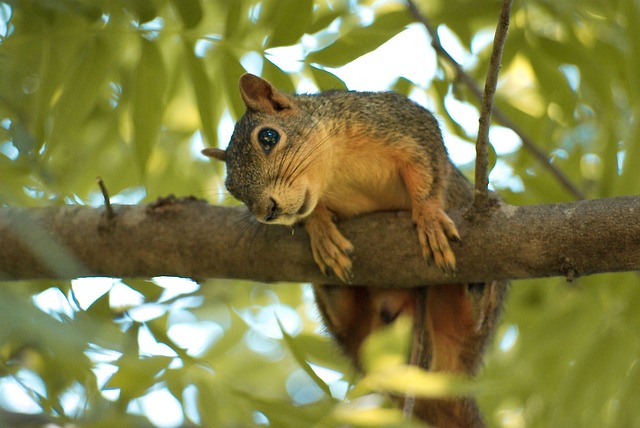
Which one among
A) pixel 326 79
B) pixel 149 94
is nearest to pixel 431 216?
pixel 326 79

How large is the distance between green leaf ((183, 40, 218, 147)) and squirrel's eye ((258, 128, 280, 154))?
24cm

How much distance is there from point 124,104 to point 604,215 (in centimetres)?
→ 252

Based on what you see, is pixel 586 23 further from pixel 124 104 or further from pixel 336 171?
pixel 124 104

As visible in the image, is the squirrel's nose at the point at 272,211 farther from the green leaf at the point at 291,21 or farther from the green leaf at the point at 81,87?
the green leaf at the point at 81,87

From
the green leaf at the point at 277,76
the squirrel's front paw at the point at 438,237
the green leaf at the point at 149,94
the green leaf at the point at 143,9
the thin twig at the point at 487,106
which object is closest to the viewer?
the thin twig at the point at 487,106

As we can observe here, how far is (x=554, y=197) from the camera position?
4207 millimetres

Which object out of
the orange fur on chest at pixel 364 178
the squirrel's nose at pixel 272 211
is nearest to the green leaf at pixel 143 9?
the squirrel's nose at pixel 272 211

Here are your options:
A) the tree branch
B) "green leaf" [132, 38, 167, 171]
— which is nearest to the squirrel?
the tree branch

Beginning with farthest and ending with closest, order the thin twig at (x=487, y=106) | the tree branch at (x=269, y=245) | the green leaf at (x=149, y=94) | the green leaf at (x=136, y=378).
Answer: the green leaf at (x=149, y=94) → the tree branch at (x=269, y=245) → the thin twig at (x=487, y=106) → the green leaf at (x=136, y=378)

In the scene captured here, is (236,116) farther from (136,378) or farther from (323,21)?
(136,378)

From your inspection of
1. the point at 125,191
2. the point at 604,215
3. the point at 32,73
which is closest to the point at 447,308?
the point at 604,215

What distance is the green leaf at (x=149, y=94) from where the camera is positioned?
142 inches

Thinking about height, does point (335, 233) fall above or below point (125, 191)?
below

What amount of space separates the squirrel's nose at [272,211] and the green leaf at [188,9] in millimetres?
891
